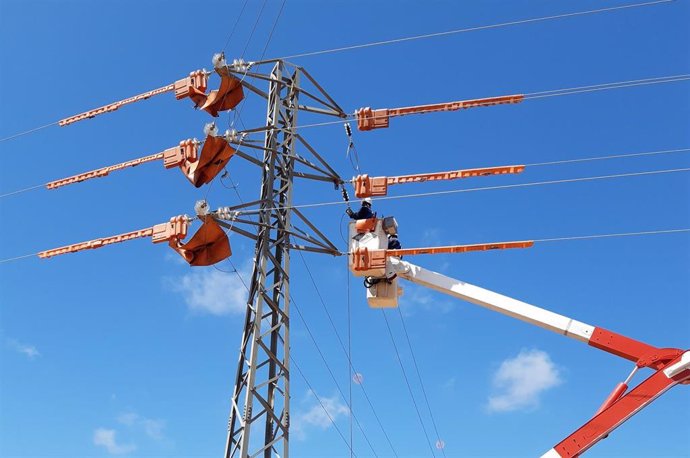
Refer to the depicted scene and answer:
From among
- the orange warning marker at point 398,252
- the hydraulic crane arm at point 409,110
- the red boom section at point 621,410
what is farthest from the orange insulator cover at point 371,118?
the red boom section at point 621,410

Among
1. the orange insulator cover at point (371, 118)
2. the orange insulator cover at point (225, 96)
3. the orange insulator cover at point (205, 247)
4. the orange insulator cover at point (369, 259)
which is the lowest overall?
the orange insulator cover at point (369, 259)

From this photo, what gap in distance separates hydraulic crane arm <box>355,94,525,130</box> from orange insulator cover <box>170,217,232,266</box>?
432 cm

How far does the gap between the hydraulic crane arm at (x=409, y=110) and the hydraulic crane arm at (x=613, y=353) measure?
4.56m

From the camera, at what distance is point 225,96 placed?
20016mm

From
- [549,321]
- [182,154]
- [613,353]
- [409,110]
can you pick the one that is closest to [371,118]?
[409,110]

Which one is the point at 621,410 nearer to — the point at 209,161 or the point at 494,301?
the point at 494,301

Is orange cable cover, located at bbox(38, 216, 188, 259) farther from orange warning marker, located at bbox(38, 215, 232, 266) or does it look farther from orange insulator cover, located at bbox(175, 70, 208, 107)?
orange insulator cover, located at bbox(175, 70, 208, 107)

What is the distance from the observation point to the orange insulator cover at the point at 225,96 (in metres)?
19.8

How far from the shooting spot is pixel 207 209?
1758 cm

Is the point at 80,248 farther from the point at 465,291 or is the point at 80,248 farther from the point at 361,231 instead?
the point at 465,291

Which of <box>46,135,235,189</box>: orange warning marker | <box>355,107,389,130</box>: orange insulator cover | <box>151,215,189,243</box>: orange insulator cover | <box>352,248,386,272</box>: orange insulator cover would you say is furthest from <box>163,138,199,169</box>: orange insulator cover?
<box>352,248,386,272</box>: orange insulator cover

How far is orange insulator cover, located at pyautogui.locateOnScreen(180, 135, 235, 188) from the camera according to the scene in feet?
60.2

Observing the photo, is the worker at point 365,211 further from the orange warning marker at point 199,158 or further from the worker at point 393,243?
the orange warning marker at point 199,158

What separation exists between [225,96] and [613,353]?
11.6 metres
